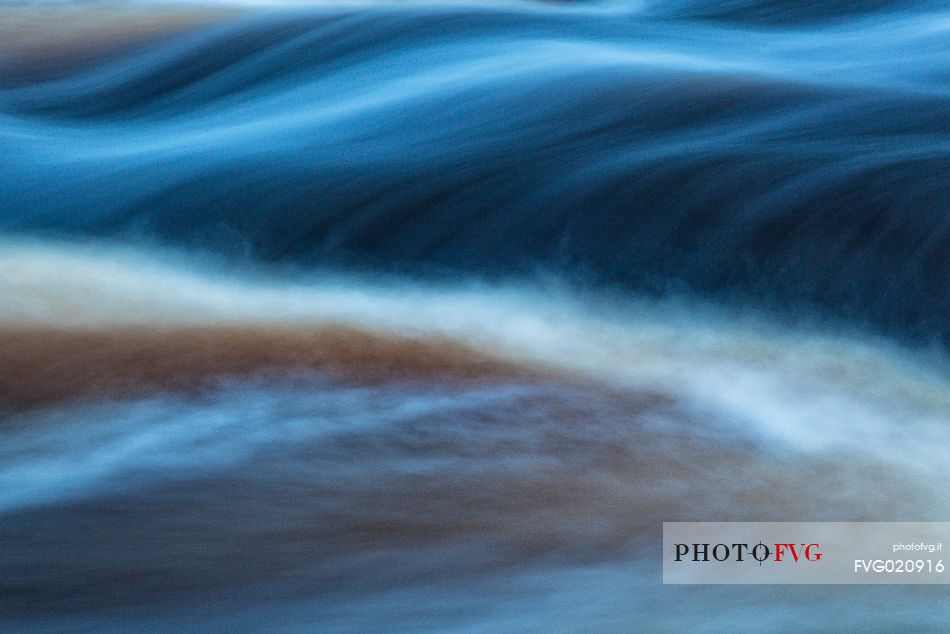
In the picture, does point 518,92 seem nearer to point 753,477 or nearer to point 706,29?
point 706,29

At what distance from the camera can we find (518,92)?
238 cm

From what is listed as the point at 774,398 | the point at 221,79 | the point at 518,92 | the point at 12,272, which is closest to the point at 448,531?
the point at 774,398

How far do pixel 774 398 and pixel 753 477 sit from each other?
213 millimetres
